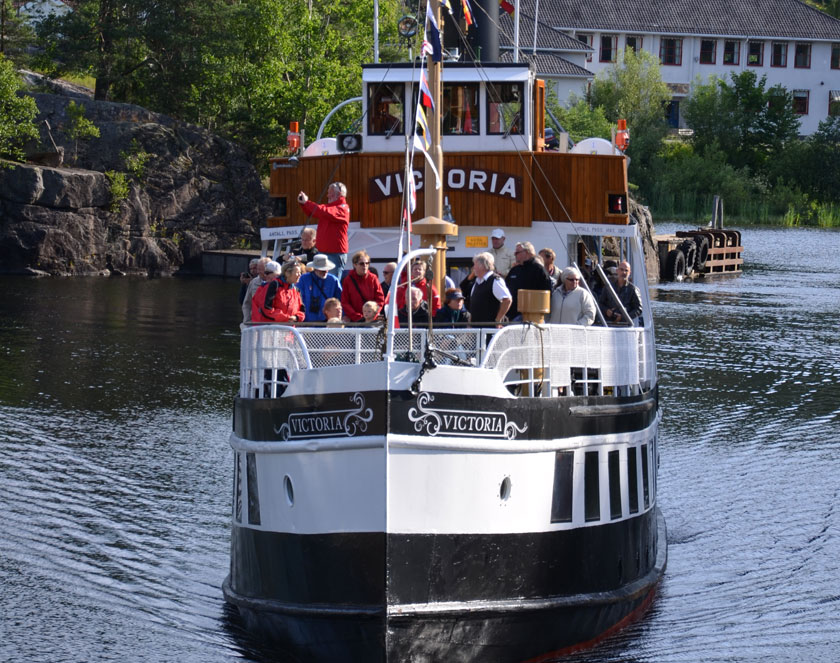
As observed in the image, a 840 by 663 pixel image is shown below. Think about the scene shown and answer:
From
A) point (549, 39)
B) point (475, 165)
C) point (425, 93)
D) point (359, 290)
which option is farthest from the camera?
point (549, 39)

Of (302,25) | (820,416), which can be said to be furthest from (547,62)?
(820,416)

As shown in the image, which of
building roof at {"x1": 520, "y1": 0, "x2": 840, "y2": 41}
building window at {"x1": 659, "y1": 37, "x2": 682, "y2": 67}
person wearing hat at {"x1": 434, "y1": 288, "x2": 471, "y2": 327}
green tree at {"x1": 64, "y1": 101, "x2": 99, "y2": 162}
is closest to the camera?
person wearing hat at {"x1": 434, "y1": 288, "x2": 471, "y2": 327}

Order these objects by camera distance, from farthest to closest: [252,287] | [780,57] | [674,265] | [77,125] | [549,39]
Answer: [780,57]
[549,39]
[674,265]
[77,125]
[252,287]

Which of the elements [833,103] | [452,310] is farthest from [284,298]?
[833,103]

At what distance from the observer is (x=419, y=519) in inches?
417

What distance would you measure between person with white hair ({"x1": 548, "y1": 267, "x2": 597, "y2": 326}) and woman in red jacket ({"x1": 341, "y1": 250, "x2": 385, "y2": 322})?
1899 mm

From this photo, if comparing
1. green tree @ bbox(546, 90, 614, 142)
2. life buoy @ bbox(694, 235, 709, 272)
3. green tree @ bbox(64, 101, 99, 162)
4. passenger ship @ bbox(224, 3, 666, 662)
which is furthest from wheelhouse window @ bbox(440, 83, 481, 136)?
green tree @ bbox(546, 90, 614, 142)

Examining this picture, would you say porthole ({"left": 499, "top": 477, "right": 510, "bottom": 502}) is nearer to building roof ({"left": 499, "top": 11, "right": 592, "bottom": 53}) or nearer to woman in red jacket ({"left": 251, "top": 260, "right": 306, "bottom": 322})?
woman in red jacket ({"left": 251, "top": 260, "right": 306, "bottom": 322})

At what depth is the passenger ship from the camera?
1050 centimetres

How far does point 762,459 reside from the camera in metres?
21.5

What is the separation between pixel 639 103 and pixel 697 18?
14.3 m

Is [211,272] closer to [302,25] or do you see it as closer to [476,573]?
[302,25]

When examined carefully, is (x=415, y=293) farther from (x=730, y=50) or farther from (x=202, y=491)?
(x=730, y=50)

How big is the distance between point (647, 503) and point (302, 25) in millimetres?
47105
